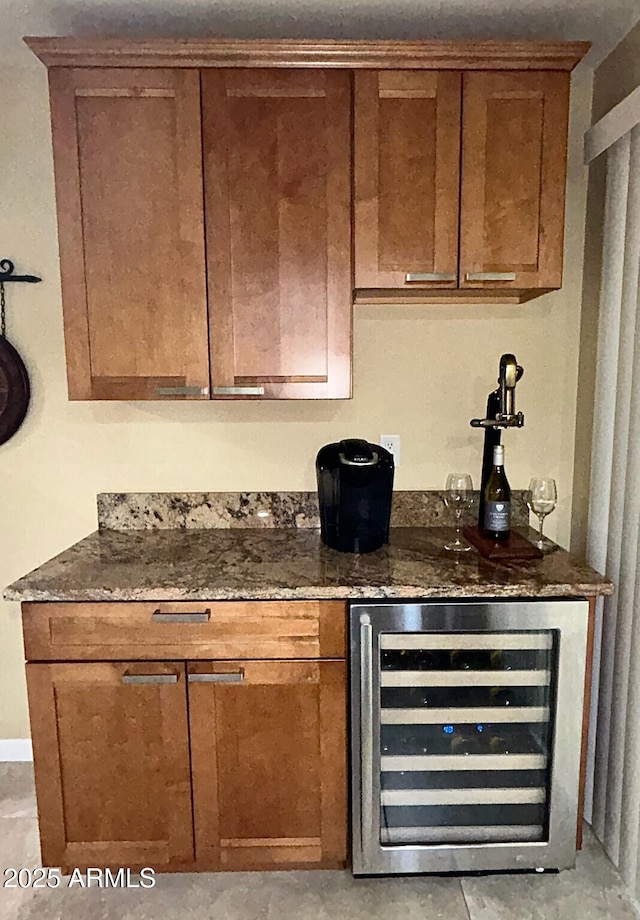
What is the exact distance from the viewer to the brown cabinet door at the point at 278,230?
1.64 metres

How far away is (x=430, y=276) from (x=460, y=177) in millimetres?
297

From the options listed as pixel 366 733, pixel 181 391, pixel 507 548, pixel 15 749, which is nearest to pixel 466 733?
pixel 366 733

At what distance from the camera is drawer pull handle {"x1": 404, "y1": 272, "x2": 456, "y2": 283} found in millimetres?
1710

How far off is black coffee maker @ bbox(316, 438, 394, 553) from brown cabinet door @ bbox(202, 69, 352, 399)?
20 cm

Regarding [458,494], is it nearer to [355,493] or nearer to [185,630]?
[355,493]

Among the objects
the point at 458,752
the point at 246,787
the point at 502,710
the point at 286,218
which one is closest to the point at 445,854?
the point at 458,752

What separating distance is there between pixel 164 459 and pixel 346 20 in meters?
1.54

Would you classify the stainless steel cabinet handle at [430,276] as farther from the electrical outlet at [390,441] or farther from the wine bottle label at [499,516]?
the wine bottle label at [499,516]

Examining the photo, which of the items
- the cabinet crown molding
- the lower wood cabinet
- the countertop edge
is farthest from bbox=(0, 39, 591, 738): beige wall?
the lower wood cabinet

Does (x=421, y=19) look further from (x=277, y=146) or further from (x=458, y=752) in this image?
(x=458, y=752)

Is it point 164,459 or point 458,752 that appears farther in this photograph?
point 164,459

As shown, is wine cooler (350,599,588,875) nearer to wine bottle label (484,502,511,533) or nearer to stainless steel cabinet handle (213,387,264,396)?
wine bottle label (484,502,511,533)

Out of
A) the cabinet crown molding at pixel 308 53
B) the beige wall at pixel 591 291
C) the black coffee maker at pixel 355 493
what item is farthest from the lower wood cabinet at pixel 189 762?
→ the cabinet crown molding at pixel 308 53

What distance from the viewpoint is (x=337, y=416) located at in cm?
208
